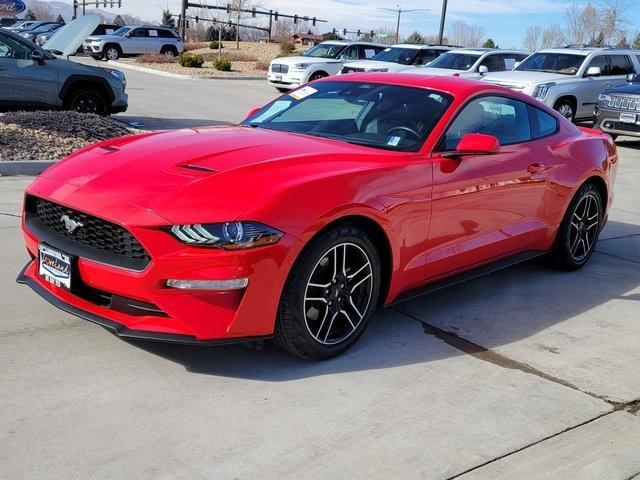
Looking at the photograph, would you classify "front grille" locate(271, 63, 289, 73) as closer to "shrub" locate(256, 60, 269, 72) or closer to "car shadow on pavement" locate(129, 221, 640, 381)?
"shrub" locate(256, 60, 269, 72)

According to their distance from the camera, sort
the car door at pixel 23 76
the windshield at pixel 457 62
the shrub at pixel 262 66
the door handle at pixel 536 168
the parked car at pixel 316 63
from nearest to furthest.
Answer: the door handle at pixel 536 168 → the car door at pixel 23 76 → the windshield at pixel 457 62 → the parked car at pixel 316 63 → the shrub at pixel 262 66

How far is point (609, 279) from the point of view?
624 cm

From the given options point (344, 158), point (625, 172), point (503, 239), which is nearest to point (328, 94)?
point (344, 158)

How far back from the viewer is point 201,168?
3.96 m

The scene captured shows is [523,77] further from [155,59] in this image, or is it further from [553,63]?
[155,59]

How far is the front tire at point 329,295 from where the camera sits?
3.83 meters

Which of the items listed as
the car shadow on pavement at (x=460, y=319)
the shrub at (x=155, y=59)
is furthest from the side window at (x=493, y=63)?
the shrub at (x=155, y=59)

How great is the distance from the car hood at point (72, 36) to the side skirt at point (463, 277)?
9350 mm

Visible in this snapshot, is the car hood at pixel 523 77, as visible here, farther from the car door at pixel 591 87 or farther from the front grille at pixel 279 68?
the front grille at pixel 279 68

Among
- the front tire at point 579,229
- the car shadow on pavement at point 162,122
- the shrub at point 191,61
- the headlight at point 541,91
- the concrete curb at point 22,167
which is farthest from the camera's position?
the shrub at point 191,61

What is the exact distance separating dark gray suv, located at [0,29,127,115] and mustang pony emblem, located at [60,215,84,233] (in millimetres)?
8966

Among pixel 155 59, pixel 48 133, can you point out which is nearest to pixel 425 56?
pixel 48 133

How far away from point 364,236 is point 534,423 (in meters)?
1.28

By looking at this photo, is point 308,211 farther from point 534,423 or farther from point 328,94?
point 328,94
